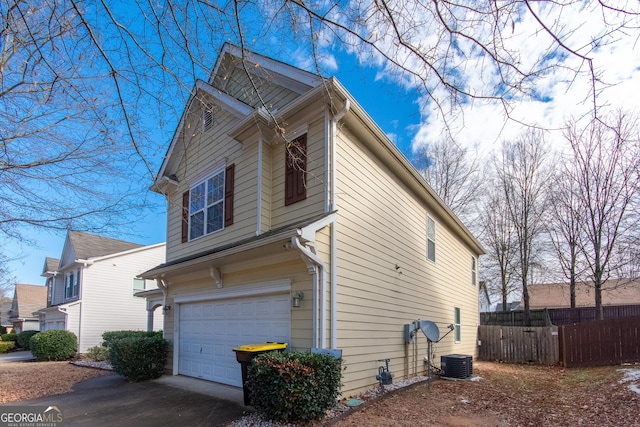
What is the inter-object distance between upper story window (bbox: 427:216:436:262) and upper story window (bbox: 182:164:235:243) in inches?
240

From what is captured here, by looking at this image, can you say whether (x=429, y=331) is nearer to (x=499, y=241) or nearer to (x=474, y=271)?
(x=474, y=271)

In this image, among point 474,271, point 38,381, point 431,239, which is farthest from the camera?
point 474,271

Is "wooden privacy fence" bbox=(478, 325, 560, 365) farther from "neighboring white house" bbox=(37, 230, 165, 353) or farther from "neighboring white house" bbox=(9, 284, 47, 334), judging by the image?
"neighboring white house" bbox=(9, 284, 47, 334)

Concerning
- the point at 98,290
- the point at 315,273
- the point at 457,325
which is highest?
the point at 315,273

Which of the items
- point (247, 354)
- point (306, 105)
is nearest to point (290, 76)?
point (306, 105)

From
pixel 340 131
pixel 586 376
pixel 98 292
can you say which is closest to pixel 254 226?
pixel 340 131

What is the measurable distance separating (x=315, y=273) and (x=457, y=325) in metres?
9.60

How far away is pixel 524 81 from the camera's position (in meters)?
3.64

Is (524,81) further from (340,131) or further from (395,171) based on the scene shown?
(395,171)

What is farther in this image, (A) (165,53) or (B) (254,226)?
(B) (254,226)

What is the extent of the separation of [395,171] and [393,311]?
333 centimetres

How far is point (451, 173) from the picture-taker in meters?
24.6

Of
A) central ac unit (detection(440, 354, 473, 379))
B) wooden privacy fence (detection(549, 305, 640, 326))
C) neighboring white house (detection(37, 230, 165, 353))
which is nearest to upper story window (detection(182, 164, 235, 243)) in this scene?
central ac unit (detection(440, 354, 473, 379))

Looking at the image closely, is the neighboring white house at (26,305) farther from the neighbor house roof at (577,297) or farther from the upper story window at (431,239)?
the neighbor house roof at (577,297)
